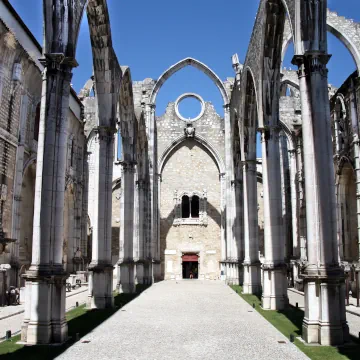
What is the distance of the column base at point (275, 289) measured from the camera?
14.3 meters

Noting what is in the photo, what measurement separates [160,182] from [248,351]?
2378 cm

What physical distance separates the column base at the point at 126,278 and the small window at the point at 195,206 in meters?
12.6

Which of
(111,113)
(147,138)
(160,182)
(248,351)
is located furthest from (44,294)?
(160,182)

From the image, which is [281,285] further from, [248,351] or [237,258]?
[237,258]

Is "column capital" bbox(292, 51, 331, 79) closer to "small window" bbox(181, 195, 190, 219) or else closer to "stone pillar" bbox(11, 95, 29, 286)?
"stone pillar" bbox(11, 95, 29, 286)

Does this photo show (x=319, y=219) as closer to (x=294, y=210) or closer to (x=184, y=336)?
(x=184, y=336)

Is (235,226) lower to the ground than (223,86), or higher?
lower

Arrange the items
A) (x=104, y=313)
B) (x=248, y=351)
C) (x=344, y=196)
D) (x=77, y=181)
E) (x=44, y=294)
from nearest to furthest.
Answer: (x=248, y=351)
(x=44, y=294)
(x=104, y=313)
(x=344, y=196)
(x=77, y=181)

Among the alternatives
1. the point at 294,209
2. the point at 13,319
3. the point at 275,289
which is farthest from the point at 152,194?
the point at 13,319

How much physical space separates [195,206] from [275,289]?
1811 cm

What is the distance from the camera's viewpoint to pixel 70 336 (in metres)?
9.70

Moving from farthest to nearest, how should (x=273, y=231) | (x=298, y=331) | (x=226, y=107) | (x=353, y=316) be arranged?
(x=226, y=107) → (x=273, y=231) → (x=353, y=316) → (x=298, y=331)

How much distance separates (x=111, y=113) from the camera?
15.6 m

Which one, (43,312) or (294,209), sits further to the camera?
(294,209)
